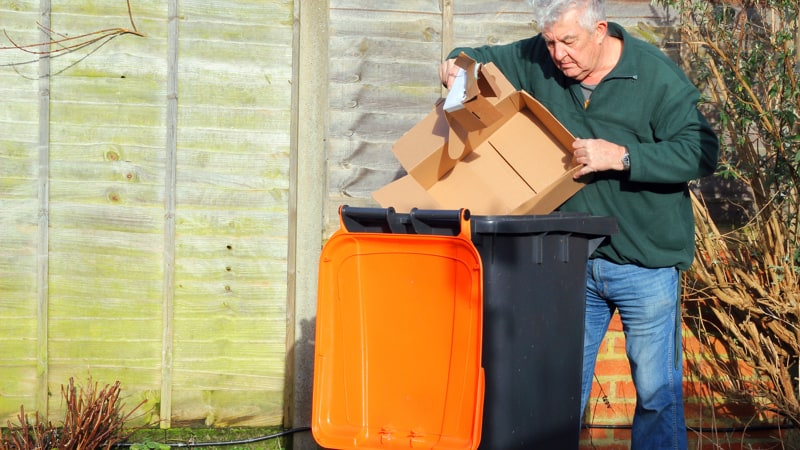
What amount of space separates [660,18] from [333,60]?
155cm

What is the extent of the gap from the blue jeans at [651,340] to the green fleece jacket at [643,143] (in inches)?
2.3

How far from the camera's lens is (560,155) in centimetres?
344

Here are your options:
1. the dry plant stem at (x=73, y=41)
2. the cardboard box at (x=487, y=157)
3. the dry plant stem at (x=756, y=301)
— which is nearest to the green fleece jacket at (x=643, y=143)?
the cardboard box at (x=487, y=157)

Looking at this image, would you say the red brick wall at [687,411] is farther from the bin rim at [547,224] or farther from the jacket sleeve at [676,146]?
the jacket sleeve at [676,146]

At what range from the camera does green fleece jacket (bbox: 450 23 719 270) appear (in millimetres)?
3271

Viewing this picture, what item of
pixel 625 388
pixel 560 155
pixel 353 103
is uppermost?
pixel 353 103

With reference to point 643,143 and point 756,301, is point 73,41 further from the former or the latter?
point 756,301

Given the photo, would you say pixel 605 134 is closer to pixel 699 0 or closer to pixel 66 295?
pixel 699 0

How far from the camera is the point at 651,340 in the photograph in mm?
3504

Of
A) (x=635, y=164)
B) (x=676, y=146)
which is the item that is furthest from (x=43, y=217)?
(x=676, y=146)

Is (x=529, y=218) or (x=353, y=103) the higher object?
(x=353, y=103)

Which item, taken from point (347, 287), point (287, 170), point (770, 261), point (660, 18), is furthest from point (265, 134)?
point (770, 261)

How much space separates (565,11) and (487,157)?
22.3 inches

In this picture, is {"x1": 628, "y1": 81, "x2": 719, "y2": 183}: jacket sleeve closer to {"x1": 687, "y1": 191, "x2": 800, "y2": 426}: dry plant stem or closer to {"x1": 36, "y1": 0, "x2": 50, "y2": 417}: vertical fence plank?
{"x1": 687, "y1": 191, "x2": 800, "y2": 426}: dry plant stem
